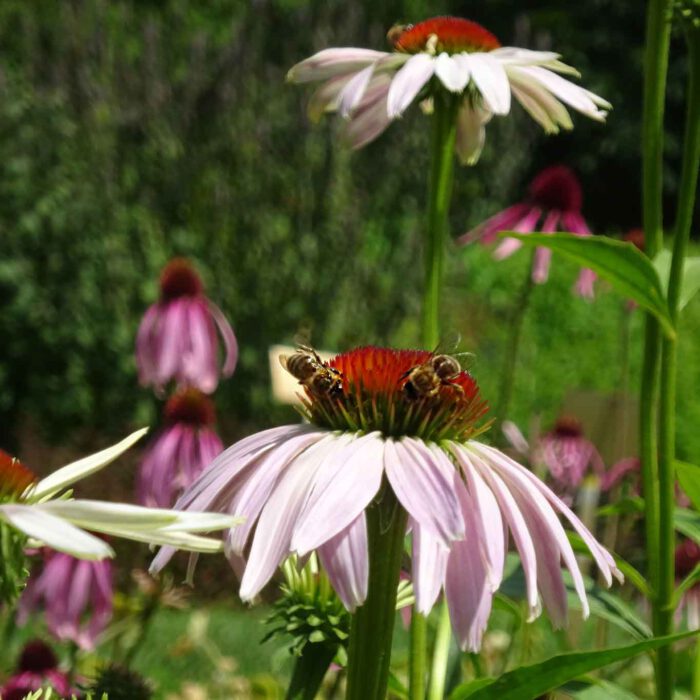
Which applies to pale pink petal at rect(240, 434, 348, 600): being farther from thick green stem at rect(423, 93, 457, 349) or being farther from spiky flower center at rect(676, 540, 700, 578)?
spiky flower center at rect(676, 540, 700, 578)

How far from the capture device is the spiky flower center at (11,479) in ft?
1.82

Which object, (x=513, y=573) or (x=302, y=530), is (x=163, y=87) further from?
(x=302, y=530)

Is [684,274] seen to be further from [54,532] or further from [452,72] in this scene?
[54,532]

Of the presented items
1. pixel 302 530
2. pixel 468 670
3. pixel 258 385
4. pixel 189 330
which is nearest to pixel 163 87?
pixel 258 385

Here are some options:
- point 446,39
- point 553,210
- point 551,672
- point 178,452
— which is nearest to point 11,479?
point 551,672

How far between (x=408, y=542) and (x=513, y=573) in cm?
13

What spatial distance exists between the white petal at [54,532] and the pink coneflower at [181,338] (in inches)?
57.2

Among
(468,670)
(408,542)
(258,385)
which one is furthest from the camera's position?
(258,385)

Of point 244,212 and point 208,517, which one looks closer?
point 208,517

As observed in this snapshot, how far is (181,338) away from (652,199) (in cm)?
125

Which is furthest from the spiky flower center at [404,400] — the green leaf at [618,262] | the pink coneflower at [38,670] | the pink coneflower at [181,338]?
the pink coneflower at [181,338]

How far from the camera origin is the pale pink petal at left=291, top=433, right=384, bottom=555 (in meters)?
0.51

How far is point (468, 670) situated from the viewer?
6.45ft

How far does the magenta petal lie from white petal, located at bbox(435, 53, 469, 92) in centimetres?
45
